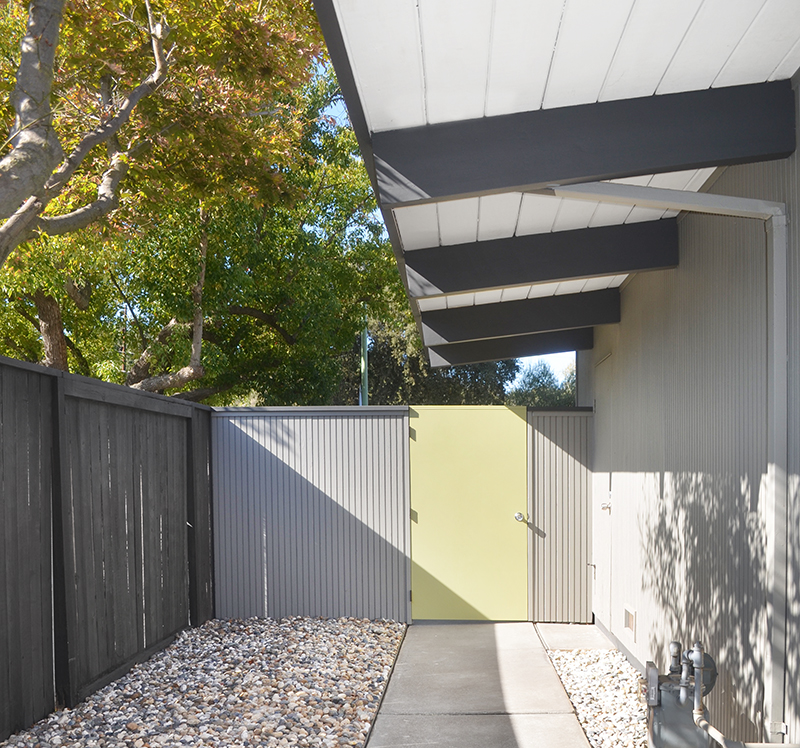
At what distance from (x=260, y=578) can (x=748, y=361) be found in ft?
16.9

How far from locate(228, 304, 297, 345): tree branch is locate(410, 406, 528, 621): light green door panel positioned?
23.6 ft

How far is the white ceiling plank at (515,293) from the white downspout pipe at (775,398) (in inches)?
93.9

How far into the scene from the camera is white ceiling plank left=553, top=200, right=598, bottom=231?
3551 millimetres

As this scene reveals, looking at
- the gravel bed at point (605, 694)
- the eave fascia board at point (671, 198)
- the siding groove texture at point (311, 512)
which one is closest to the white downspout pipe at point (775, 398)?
the eave fascia board at point (671, 198)

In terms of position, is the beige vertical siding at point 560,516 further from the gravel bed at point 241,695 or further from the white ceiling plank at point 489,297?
the white ceiling plank at point 489,297

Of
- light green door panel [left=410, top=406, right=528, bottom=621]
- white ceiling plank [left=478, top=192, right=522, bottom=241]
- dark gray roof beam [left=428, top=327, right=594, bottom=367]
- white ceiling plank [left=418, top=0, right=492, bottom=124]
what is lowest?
light green door panel [left=410, top=406, right=528, bottom=621]

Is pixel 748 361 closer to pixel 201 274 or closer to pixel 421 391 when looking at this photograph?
pixel 201 274

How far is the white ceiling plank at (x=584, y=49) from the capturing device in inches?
77.1

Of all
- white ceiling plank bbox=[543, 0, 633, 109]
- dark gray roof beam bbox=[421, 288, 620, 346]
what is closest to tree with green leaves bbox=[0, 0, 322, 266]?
dark gray roof beam bbox=[421, 288, 620, 346]

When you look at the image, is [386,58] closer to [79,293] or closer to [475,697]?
[475,697]

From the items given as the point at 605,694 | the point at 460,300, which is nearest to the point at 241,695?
the point at 605,694

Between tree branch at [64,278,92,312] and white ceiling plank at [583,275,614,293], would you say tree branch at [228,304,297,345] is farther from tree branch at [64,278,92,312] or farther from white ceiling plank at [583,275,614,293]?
white ceiling plank at [583,275,614,293]

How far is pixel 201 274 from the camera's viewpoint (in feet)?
39.9

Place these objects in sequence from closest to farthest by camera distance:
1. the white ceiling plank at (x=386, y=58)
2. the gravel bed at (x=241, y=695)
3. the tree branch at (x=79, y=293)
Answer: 1. the white ceiling plank at (x=386, y=58)
2. the gravel bed at (x=241, y=695)
3. the tree branch at (x=79, y=293)
